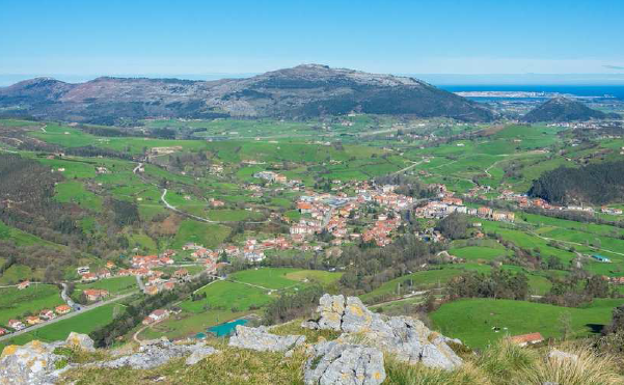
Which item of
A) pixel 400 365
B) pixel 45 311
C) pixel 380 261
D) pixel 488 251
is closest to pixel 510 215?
pixel 488 251

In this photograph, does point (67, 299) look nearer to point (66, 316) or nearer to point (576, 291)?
point (66, 316)

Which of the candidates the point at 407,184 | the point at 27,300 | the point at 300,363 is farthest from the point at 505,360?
the point at 407,184

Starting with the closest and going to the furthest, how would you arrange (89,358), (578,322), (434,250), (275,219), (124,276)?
(89,358) < (578,322) < (124,276) < (434,250) < (275,219)

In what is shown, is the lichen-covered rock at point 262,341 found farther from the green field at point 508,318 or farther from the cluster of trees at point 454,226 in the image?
the cluster of trees at point 454,226

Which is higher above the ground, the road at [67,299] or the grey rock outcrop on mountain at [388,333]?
the grey rock outcrop on mountain at [388,333]

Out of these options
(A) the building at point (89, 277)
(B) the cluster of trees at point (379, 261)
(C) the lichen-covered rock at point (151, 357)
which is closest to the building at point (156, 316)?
(A) the building at point (89, 277)

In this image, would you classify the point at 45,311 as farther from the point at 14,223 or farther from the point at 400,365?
the point at 400,365

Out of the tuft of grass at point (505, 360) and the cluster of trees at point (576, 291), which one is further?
the cluster of trees at point (576, 291)
